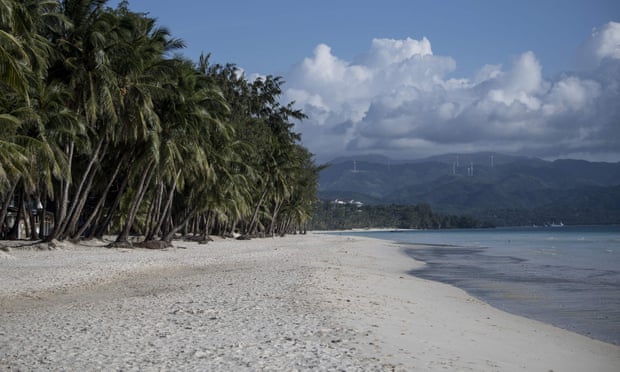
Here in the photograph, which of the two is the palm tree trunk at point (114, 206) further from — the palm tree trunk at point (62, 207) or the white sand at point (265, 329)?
the white sand at point (265, 329)

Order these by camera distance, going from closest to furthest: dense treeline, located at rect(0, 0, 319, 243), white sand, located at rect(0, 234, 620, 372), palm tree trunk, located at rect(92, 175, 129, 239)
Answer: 1. white sand, located at rect(0, 234, 620, 372)
2. dense treeline, located at rect(0, 0, 319, 243)
3. palm tree trunk, located at rect(92, 175, 129, 239)

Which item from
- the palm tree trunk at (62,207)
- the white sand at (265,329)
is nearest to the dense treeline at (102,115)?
the palm tree trunk at (62,207)

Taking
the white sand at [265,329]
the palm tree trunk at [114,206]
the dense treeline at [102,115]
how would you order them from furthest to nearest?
the palm tree trunk at [114,206], the dense treeline at [102,115], the white sand at [265,329]

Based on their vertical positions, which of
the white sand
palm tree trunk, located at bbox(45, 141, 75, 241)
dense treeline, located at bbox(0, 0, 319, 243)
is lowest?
the white sand

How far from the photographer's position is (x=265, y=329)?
803 cm

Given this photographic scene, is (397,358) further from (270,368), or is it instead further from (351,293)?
(351,293)

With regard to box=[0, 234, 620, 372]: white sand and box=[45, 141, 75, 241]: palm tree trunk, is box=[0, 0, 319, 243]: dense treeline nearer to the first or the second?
box=[45, 141, 75, 241]: palm tree trunk

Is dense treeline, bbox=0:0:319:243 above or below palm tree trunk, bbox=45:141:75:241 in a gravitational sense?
above

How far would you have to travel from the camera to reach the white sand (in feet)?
21.0

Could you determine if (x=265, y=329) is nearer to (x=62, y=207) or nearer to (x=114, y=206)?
(x=62, y=207)

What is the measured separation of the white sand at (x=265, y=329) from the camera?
252 inches

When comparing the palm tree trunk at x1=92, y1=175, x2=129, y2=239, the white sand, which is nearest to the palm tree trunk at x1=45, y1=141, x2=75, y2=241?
the palm tree trunk at x1=92, y1=175, x2=129, y2=239

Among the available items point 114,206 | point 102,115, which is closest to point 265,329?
point 102,115

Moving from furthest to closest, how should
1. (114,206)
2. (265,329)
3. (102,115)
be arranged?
(114,206)
(102,115)
(265,329)
